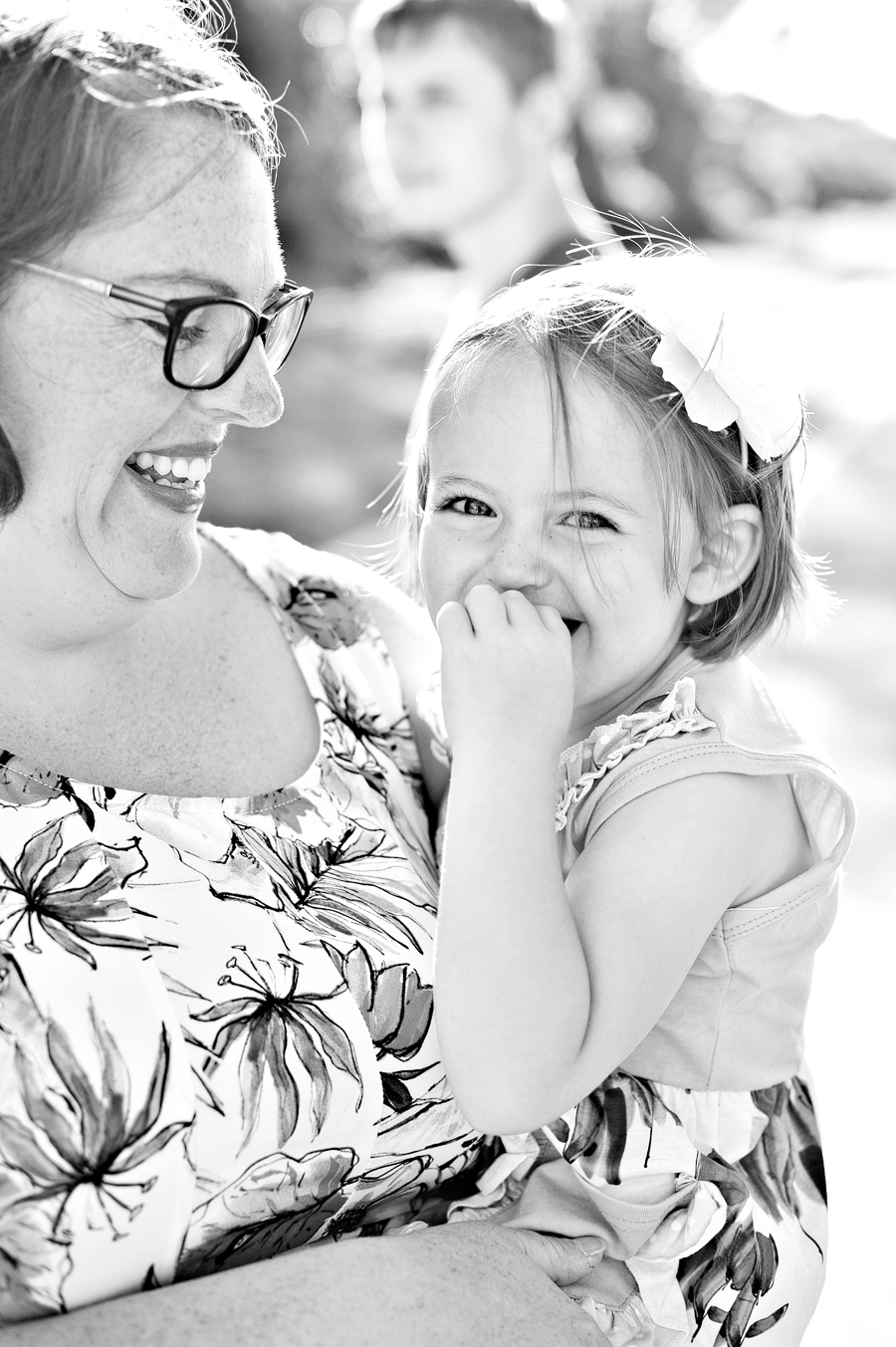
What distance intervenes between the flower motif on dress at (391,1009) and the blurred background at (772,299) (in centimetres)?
73

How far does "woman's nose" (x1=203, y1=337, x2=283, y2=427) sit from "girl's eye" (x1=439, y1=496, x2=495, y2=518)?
0.74 feet

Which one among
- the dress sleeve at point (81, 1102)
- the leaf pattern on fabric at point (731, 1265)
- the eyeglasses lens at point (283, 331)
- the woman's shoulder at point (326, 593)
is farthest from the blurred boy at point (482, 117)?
the dress sleeve at point (81, 1102)

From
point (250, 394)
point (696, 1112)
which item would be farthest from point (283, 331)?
point (696, 1112)

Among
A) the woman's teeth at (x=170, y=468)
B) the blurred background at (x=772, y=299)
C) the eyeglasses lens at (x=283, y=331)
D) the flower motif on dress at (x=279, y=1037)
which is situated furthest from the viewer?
the blurred background at (x=772, y=299)

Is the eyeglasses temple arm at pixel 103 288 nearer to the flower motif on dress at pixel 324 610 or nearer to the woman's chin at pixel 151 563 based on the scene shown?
the woman's chin at pixel 151 563

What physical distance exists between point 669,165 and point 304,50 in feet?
22.0

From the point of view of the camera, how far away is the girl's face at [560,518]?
1.44m

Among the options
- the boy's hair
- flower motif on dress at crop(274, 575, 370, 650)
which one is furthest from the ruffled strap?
the boy's hair

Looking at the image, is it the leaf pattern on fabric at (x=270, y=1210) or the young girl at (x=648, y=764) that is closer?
the leaf pattern on fabric at (x=270, y=1210)

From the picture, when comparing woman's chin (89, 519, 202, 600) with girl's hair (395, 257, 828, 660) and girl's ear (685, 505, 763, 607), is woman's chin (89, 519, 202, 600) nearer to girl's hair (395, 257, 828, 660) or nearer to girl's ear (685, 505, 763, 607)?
girl's hair (395, 257, 828, 660)

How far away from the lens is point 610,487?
56.4 inches

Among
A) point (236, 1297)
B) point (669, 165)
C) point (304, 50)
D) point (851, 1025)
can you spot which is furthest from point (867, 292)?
point (236, 1297)

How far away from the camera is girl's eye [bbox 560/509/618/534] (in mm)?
1448

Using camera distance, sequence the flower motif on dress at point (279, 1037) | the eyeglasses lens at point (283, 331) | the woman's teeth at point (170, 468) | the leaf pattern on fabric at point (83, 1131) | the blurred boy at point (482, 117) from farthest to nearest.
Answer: the blurred boy at point (482, 117), the eyeglasses lens at point (283, 331), the woman's teeth at point (170, 468), the flower motif on dress at point (279, 1037), the leaf pattern on fabric at point (83, 1131)
